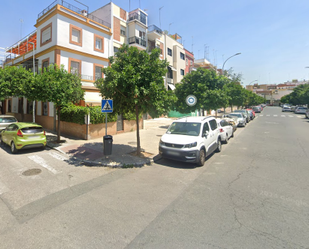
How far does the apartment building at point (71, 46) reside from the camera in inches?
580

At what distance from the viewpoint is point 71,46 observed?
1550 cm

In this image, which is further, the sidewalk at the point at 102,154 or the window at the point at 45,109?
the window at the point at 45,109

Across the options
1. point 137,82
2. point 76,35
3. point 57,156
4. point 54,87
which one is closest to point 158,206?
point 137,82

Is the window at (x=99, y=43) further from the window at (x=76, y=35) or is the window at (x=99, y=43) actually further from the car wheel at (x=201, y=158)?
Answer: the car wheel at (x=201, y=158)

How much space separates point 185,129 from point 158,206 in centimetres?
416

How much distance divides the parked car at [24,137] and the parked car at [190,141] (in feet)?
21.0

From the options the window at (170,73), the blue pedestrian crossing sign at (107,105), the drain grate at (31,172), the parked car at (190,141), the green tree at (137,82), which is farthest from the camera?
the window at (170,73)

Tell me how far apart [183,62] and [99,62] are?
2005 centimetres

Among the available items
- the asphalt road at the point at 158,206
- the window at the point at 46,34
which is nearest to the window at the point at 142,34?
the window at the point at 46,34

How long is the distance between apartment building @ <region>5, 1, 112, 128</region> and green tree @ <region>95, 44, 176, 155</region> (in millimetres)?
7001

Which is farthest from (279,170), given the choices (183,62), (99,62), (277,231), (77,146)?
(183,62)

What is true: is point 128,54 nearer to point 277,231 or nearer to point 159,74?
point 159,74

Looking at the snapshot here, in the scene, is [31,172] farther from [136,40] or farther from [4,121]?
[136,40]

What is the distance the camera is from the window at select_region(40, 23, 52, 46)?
15195 millimetres
